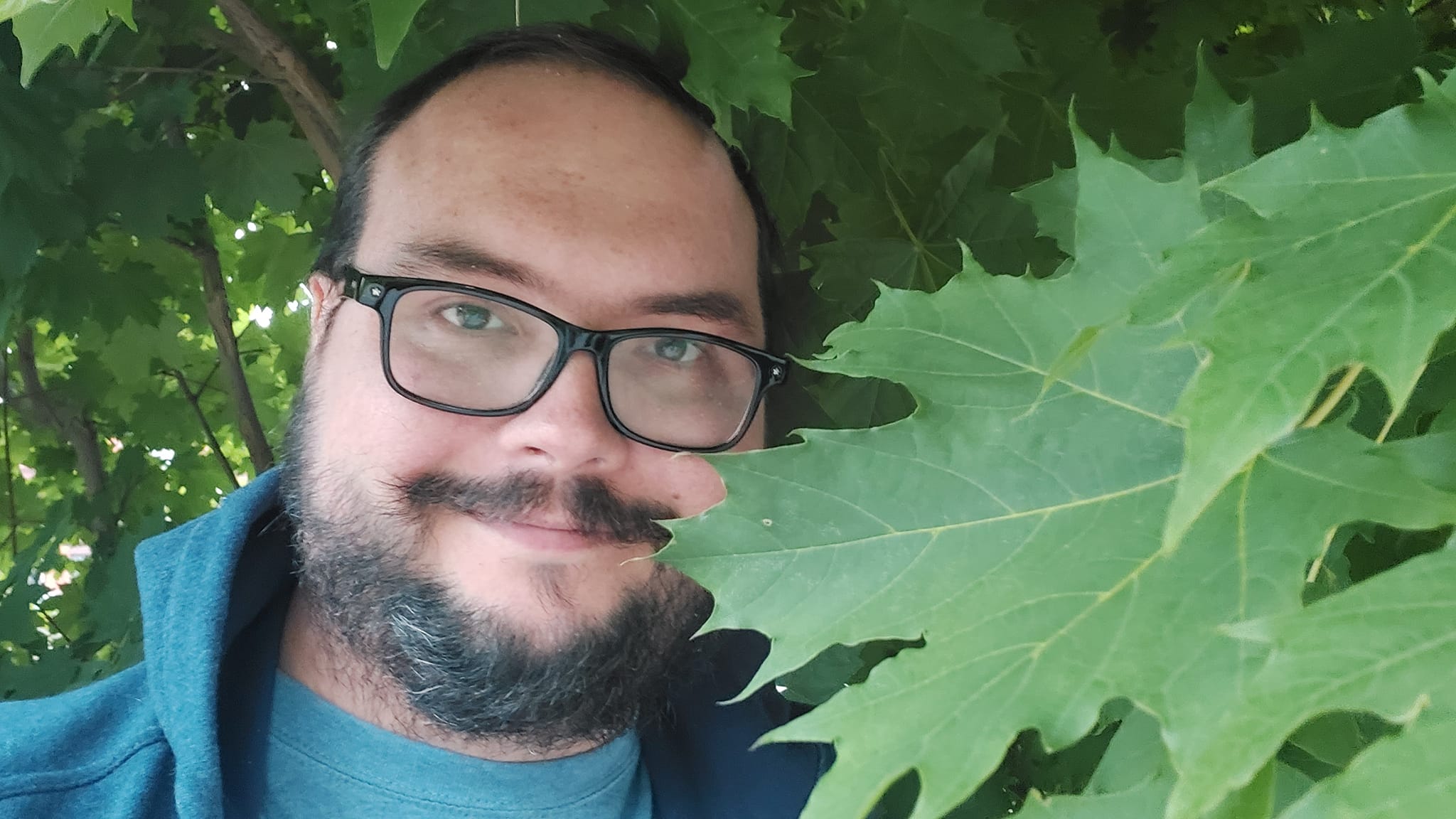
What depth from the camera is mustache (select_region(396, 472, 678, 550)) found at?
1.04m

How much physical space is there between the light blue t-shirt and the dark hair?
1.87ft

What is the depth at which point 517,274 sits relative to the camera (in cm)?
109

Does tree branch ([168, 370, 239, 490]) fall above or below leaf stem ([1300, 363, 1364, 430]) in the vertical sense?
below

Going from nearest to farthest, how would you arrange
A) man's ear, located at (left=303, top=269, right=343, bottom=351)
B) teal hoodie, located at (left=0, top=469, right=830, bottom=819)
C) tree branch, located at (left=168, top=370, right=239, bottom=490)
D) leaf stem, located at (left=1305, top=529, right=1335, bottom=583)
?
leaf stem, located at (left=1305, top=529, right=1335, bottom=583) < teal hoodie, located at (left=0, top=469, right=830, bottom=819) < man's ear, located at (left=303, top=269, right=343, bottom=351) < tree branch, located at (left=168, top=370, right=239, bottom=490)

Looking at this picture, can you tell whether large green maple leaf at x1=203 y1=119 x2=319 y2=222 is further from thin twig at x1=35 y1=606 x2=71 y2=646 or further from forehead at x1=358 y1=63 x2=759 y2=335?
thin twig at x1=35 y1=606 x2=71 y2=646

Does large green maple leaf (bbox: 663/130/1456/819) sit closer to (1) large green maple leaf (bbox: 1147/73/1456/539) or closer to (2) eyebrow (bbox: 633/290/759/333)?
(1) large green maple leaf (bbox: 1147/73/1456/539)

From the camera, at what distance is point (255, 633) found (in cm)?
117

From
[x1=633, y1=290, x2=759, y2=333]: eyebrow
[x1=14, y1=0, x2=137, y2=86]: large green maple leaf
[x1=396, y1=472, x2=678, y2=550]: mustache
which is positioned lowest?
[x1=396, y1=472, x2=678, y2=550]: mustache

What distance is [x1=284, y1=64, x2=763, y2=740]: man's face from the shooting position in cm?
106

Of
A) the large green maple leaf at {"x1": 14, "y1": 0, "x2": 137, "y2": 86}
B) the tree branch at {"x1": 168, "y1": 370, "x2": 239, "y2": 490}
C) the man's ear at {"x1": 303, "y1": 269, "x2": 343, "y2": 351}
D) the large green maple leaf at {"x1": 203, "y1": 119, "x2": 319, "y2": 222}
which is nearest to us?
the large green maple leaf at {"x1": 14, "y1": 0, "x2": 137, "y2": 86}

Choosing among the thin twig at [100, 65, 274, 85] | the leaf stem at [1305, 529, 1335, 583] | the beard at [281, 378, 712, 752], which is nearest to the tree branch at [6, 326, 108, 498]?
the thin twig at [100, 65, 274, 85]

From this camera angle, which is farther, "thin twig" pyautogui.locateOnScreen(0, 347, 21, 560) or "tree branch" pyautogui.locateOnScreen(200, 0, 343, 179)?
"thin twig" pyautogui.locateOnScreen(0, 347, 21, 560)

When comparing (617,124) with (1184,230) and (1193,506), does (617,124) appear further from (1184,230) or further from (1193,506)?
(1193,506)

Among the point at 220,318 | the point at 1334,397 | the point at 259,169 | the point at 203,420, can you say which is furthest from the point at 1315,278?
the point at 203,420
